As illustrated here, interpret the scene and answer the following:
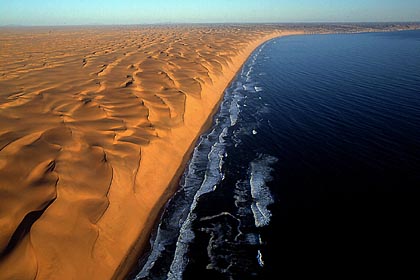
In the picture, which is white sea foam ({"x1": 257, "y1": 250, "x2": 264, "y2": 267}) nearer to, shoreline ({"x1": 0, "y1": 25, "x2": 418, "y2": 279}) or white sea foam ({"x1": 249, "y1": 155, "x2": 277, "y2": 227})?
white sea foam ({"x1": 249, "y1": 155, "x2": 277, "y2": 227})

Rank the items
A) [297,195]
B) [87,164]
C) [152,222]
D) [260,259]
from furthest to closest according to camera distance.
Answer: [297,195] → [87,164] → [152,222] → [260,259]

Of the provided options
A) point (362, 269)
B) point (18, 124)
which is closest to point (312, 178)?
point (362, 269)

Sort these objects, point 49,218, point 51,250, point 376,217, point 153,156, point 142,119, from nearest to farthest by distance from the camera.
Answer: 1. point 51,250
2. point 49,218
3. point 376,217
4. point 153,156
5. point 142,119

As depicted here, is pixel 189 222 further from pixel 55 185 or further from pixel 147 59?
pixel 147 59

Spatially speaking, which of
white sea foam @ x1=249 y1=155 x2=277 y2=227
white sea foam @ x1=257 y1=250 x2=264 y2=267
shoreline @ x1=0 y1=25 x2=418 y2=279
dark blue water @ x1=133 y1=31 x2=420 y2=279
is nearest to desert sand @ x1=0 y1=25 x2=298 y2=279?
shoreline @ x1=0 y1=25 x2=418 y2=279

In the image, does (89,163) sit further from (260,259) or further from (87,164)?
(260,259)

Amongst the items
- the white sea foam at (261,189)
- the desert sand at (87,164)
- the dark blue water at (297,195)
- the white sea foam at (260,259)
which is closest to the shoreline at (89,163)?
the desert sand at (87,164)

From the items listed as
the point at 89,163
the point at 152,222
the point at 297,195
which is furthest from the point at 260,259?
the point at 89,163
